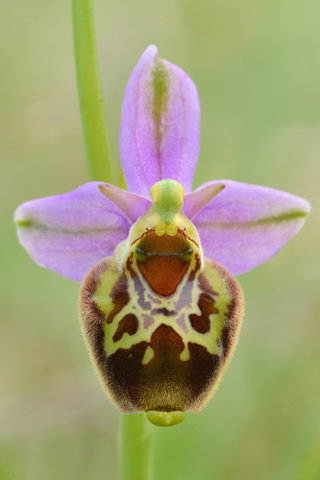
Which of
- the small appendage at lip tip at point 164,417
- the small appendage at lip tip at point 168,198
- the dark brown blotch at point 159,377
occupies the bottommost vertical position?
the small appendage at lip tip at point 164,417

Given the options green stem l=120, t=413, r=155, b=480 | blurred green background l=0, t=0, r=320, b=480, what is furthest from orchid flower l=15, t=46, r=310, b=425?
blurred green background l=0, t=0, r=320, b=480

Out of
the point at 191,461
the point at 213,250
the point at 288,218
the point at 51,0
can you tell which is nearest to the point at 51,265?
the point at 213,250

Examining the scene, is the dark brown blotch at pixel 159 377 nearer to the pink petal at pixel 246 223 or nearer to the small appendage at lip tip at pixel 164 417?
the small appendage at lip tip at pixel 164 417

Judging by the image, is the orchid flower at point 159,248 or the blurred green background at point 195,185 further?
the blurred green background at point 195,185

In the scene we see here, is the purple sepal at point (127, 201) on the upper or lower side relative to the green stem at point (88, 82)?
lower

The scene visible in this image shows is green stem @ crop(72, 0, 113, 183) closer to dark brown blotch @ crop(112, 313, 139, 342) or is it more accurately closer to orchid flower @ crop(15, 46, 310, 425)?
orchid flower @ crop(15, 46, 310, 425)

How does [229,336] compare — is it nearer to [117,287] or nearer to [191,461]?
[117,287]

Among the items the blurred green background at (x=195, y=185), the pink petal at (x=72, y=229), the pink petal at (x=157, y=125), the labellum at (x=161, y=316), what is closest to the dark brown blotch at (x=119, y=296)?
the labellum at (x=161, y=316)
